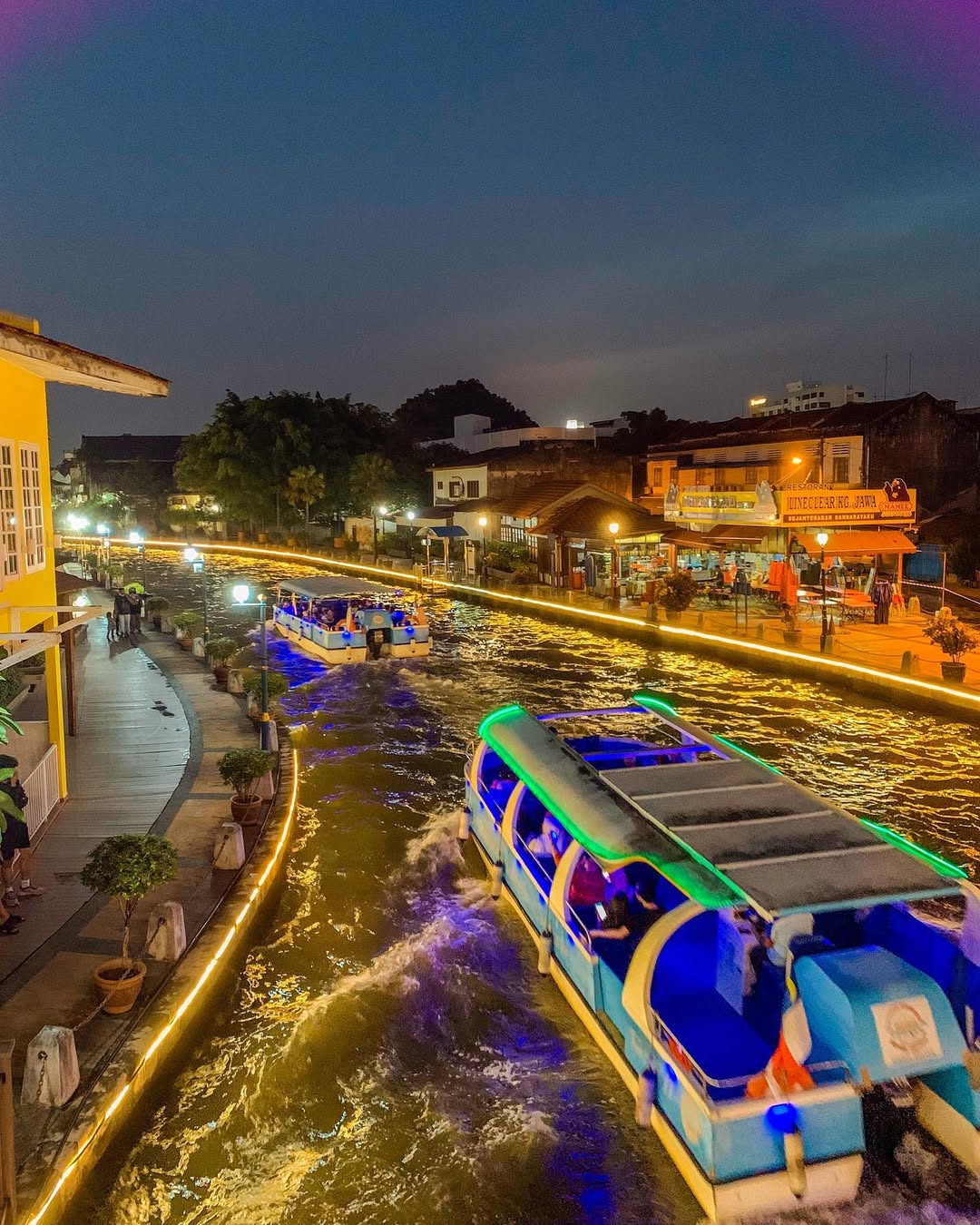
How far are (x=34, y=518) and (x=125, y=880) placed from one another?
240 inches

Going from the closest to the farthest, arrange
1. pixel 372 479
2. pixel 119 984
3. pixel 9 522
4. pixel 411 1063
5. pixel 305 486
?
pixel 119 984 < pixel 411 1063 < pixel 9 522 < pixel 372 479 < pixel 305 486

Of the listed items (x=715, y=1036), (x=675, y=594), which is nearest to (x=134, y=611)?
(x=675, y=594)

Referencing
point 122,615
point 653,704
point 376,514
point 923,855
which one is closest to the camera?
point 923,855

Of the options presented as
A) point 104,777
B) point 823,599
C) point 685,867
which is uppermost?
point 823,599

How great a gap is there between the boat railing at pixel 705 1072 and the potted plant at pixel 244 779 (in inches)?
287

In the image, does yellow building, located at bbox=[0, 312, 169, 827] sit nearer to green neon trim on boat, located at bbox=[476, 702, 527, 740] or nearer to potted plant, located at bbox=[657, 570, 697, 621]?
green neon trim on boat, located at bbox=[476, 702, 527, 740]

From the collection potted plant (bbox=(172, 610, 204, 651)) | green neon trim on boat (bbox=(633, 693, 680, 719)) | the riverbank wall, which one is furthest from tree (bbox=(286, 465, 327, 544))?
green neon trim on boat (bbox=(633, 693, 680, 719))

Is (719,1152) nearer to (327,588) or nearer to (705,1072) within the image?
(705,1072)

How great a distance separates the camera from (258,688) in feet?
62.0

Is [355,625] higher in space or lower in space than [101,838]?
higher

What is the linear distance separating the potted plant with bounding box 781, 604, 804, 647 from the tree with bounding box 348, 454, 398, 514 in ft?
118

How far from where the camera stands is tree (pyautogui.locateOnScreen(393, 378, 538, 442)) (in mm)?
107188

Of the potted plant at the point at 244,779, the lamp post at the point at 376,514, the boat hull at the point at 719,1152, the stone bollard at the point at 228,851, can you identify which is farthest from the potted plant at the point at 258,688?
the lamp post at the point at 376,514

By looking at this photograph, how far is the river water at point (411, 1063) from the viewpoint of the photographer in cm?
657
